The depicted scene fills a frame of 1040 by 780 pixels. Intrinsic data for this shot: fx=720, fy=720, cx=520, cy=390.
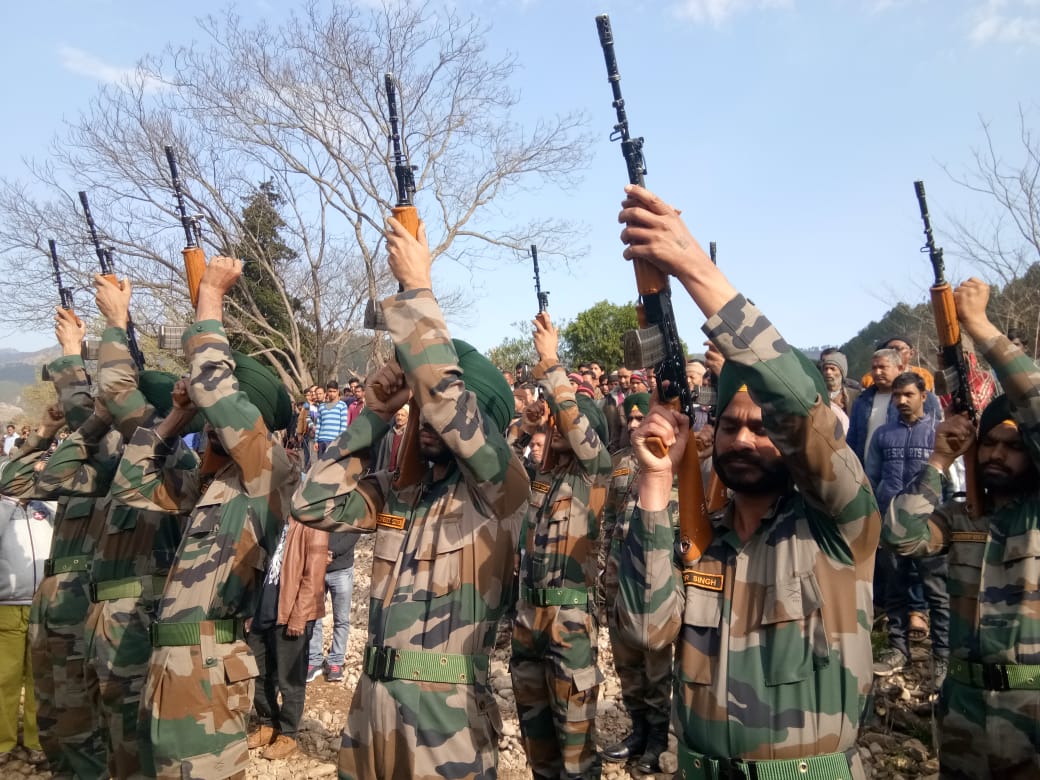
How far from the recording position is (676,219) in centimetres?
209

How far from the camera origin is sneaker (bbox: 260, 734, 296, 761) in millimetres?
5688

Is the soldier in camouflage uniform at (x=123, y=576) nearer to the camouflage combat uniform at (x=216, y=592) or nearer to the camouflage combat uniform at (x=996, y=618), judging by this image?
the camouflage combat uniform at (x=216, y=592)

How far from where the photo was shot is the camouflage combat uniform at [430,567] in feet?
9.32

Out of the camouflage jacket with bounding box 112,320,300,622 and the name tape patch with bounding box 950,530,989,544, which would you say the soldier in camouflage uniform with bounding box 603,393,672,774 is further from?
the camouflage jacket with bounding box 112,320,300,622

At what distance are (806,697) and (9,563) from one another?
21.3ft

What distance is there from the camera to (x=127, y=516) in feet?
16.2

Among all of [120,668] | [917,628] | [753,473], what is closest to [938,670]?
[917,628]

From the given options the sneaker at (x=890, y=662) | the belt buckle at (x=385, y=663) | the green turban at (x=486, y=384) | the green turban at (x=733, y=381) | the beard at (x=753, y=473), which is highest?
the green turban at (x=486, y=384)

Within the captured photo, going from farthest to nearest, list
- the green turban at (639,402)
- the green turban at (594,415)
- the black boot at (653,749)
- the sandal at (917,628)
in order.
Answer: the green turban at (639,402) → the sandal at (917,628) → the green turban at (594,415) → the black boot at (653,749)

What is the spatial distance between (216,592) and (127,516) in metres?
1.52

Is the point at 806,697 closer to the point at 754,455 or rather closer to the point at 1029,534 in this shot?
the point at 754,455

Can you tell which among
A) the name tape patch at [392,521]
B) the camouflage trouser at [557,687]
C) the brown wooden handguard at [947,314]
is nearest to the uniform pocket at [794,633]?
the name tape patch at [392,521]

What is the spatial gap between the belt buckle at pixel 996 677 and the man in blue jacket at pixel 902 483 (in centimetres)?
277

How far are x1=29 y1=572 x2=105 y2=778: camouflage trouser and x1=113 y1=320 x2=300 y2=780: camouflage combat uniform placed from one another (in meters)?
2.00
